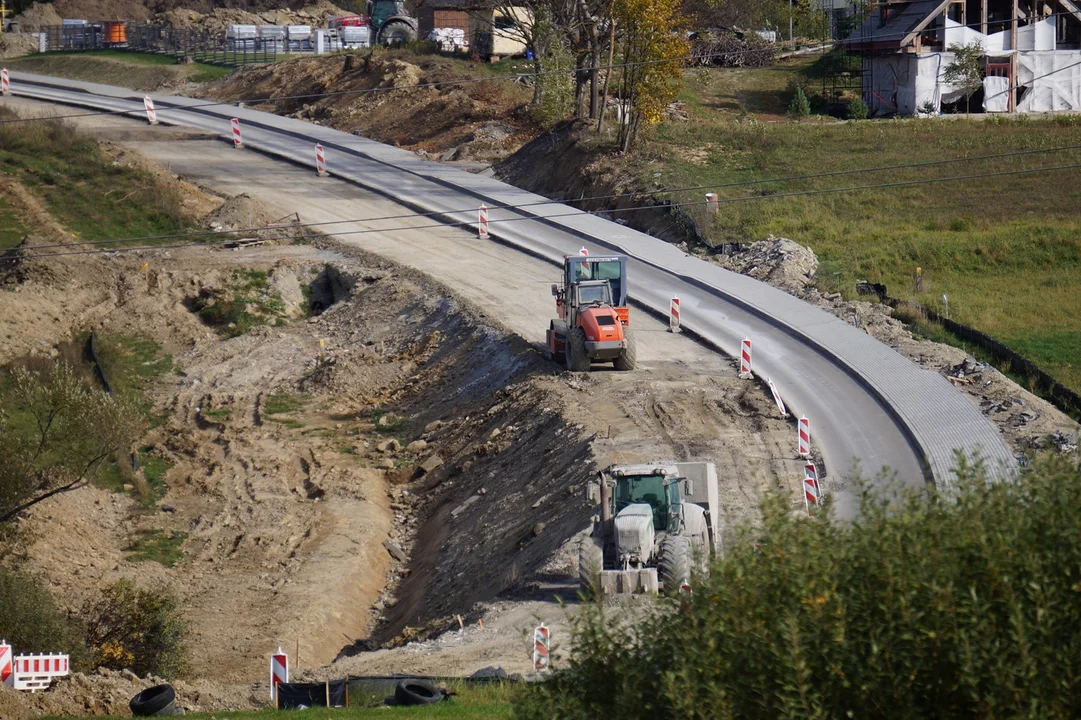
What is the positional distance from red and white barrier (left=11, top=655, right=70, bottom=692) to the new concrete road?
10168 mm

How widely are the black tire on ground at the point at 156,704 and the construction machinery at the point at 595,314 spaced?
14.0 metres

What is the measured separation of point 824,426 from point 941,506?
16730 millimetres

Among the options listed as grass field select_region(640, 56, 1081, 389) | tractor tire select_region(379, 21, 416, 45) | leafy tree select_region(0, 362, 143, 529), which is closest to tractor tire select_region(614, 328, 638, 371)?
grass field select_region(640, 56, 1081, 389)

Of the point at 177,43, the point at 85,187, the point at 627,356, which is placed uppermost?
the point at 177,43

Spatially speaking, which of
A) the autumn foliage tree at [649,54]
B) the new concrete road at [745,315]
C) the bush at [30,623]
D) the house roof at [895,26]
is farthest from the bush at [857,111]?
the bush at [30,623]

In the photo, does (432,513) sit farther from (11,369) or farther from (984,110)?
(984,110)

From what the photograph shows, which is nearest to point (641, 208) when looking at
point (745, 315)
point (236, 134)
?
point (745, 315)

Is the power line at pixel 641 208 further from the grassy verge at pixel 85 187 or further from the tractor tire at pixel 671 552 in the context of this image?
the tractor tire at pixel 671 552

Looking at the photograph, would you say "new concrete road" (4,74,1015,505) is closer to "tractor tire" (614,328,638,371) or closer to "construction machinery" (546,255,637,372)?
"tractor tire" (614,328,638,371)

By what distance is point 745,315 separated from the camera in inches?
1266

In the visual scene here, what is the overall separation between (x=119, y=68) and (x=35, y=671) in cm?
5818

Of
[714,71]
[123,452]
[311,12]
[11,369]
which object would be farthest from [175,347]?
[311,12]

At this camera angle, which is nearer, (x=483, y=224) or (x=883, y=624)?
(x=883, y=624)

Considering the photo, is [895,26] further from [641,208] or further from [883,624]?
[883,624]
